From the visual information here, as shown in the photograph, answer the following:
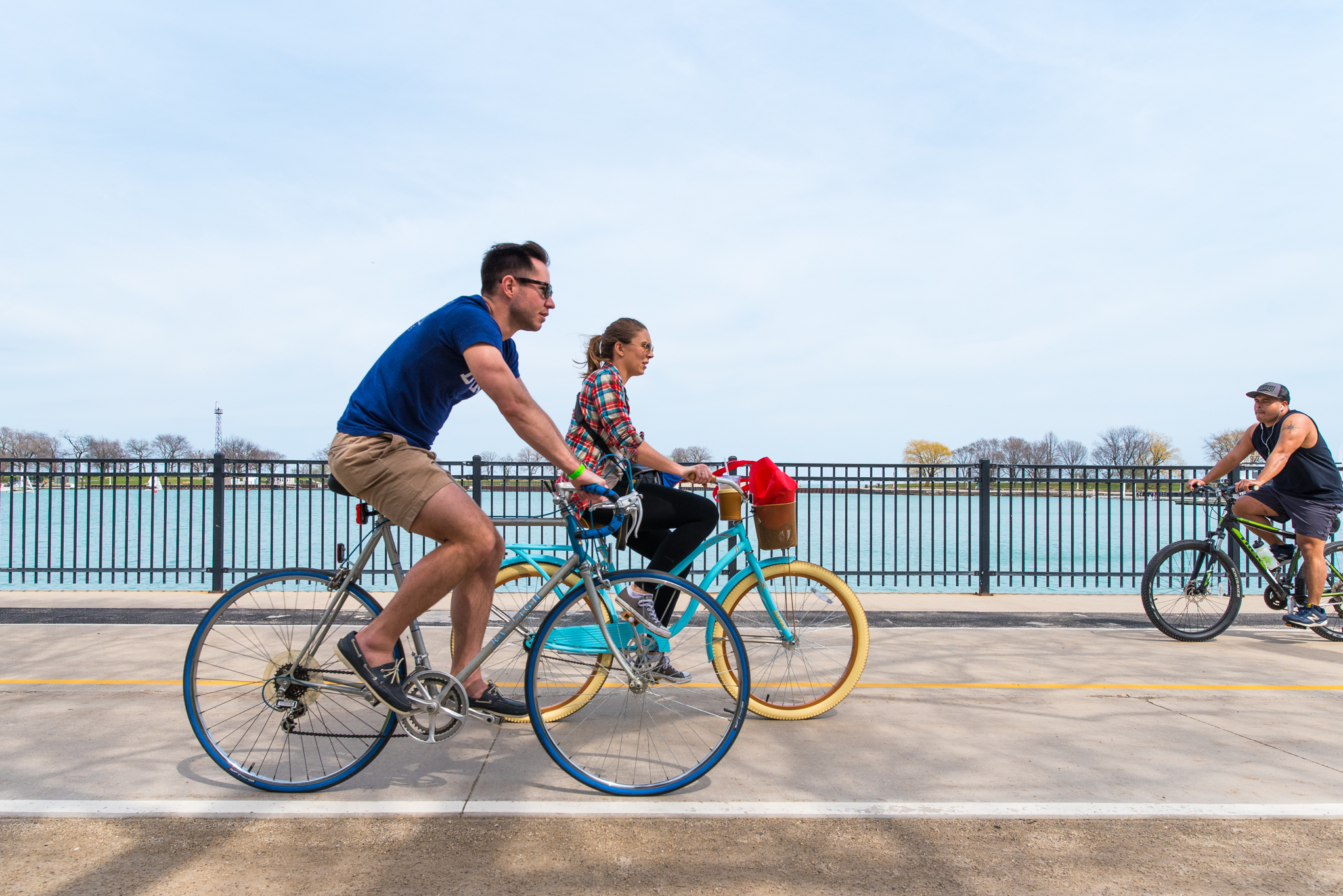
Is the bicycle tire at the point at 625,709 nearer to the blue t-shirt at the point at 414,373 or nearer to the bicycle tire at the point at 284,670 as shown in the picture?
the bicycle tire at the point at 284,670

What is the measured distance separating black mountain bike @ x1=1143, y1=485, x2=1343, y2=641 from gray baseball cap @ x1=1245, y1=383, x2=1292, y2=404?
0.79m

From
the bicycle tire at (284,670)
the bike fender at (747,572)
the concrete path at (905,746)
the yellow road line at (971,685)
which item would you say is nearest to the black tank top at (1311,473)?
the concrete path at (905,746)

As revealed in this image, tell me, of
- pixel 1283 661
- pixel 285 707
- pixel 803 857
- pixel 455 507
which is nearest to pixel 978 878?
pixel 803 857

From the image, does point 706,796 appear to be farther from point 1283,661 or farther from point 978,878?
point 1283,661

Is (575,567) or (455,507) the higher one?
(455,507)

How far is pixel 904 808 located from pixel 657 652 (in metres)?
1.06

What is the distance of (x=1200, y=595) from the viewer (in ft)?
21.7

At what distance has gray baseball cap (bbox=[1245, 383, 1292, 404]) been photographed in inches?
254

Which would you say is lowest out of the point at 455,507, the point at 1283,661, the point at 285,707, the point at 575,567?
the point at 1283,661

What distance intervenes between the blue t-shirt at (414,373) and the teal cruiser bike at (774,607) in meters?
1.05

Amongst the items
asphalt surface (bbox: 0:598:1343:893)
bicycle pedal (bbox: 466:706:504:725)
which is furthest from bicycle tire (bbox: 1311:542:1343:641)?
bicycle pedal (bbox: 466:706:504:725)

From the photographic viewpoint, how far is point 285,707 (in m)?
3.12

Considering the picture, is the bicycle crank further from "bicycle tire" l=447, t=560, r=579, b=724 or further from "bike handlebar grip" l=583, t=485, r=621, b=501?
"bike handlebar grip" l=583, t=485, r=621, b=501

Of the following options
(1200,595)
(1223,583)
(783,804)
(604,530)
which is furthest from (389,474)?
(1223,583)
